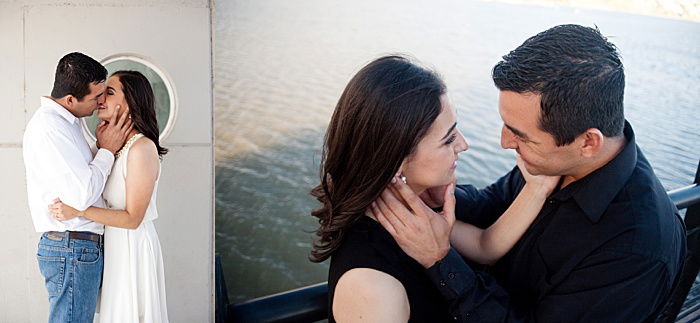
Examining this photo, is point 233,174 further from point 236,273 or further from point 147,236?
point 147,236

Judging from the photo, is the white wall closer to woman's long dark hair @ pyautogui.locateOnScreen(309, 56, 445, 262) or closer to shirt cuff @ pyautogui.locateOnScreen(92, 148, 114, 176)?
shirt cuff @ pyautogui.locateOnScreen(92, 148, 114, 176)

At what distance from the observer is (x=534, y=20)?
343 inches

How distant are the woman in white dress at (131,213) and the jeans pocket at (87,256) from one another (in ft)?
0.21

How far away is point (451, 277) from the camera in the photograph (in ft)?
4.02

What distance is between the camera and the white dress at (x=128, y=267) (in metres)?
2.17

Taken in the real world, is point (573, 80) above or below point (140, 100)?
above

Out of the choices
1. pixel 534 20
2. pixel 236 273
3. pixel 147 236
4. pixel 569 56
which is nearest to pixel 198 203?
pixel 147 236

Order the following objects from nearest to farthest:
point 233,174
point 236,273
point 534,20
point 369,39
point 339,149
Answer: point 339,149, point 236,273, point 233,174, point 369,39, point 534,20

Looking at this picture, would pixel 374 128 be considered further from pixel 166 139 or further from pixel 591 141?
pixel 166 139

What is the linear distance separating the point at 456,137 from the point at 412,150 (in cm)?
14

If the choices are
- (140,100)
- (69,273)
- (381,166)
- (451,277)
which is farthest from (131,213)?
(451,277)

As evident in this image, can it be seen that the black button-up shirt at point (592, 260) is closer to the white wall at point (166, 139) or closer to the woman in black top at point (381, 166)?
the woman in black top at point (381, 166)

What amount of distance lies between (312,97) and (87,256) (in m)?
4.84

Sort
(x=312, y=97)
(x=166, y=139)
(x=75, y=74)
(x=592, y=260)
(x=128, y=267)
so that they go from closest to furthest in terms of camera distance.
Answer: (x=592, y=260) < (x=75, y=74) < (x=128, y=267) < (x=166, y=139) < (x=312, y=97)
